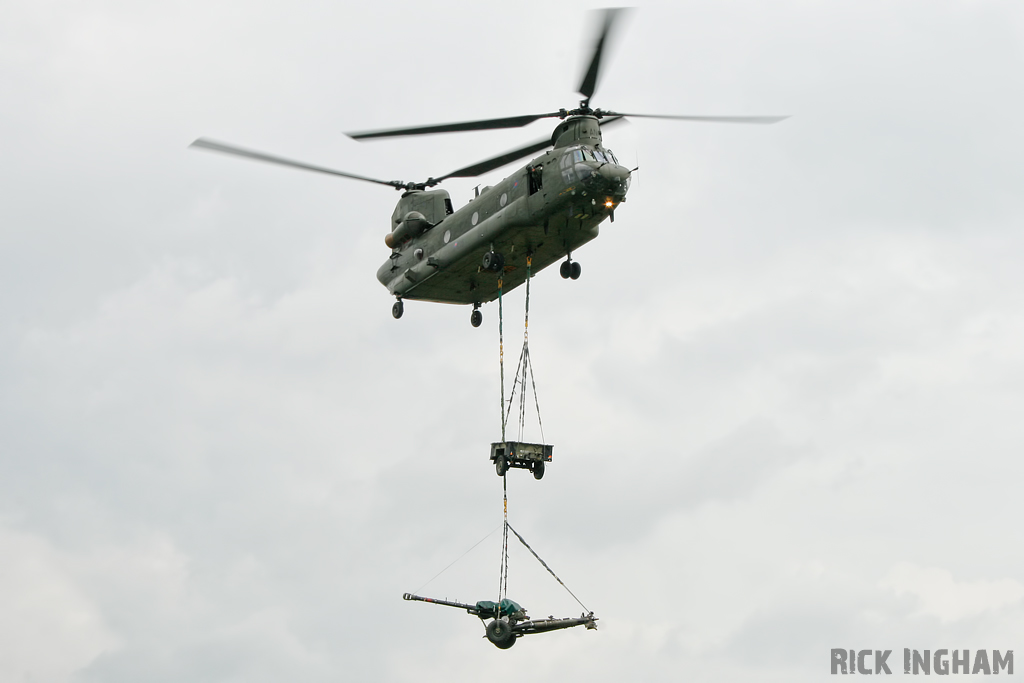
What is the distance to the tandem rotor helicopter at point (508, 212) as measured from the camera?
4147 centimetres

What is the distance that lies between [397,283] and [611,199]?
38.8ft

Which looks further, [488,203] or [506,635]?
[488,203]

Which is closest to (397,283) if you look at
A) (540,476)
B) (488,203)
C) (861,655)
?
(488,203)

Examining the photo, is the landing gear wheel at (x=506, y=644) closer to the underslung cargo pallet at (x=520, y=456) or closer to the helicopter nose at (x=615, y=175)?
the underslung cargo pallet at (x=520, y=456)

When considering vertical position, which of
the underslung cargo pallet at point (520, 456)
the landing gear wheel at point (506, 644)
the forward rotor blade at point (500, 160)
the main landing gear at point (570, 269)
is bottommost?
the landing gear wheel at point (506, 644)

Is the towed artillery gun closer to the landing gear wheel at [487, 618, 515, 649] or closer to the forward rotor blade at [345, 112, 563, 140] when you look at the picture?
the landing gear wheel at [487, 618, 515, 649]

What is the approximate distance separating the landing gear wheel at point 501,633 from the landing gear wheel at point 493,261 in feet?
38.6

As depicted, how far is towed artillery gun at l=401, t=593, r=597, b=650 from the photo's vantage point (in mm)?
40188

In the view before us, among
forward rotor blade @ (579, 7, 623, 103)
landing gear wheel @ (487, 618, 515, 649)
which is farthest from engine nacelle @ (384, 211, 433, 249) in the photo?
landing gear wheel @ (487, 618, 515, 649)

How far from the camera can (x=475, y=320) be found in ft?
162

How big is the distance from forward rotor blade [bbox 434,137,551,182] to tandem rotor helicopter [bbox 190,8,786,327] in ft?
0.12

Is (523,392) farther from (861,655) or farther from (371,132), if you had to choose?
(861,655)

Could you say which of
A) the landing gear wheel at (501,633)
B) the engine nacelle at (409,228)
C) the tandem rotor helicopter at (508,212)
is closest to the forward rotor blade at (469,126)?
the tandem rotor helicopter at (508,212)

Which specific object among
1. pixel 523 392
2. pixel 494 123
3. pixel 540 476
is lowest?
pixel 540 476
